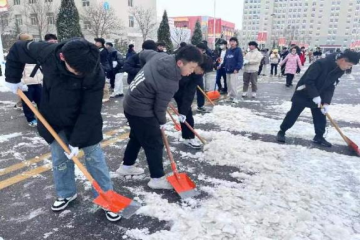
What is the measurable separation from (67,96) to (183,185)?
150cm

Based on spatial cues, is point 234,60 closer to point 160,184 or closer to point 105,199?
point 160,184

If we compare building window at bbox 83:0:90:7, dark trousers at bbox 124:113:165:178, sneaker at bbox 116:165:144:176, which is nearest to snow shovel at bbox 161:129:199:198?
A: dark trousers at bbox 124:113:165:178

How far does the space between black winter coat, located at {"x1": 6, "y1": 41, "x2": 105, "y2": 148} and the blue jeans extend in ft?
0.32

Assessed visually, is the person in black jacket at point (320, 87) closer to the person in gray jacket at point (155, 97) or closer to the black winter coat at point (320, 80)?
the black winter coat at point (320, 80)

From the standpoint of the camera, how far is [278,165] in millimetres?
3750

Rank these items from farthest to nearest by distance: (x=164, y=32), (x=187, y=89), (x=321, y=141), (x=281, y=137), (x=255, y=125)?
(x=164, y=32) → (x=255, y=125) → (x=281, y=137) → (x=321, y=141) → (x=187, y=89)

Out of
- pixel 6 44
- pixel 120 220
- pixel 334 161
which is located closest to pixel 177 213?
pixel 120 220

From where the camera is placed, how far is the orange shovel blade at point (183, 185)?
2.90 m

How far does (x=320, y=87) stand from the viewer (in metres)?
4.50

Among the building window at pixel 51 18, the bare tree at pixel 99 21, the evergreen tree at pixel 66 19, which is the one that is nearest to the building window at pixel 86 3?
the building window at pixel 51 18

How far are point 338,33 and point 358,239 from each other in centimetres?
12198

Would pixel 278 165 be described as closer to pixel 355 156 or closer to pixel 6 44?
pixel 355 156

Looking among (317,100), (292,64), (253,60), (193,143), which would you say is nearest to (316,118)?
(317,100)

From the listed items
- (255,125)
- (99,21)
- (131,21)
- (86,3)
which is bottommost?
(255,125)
